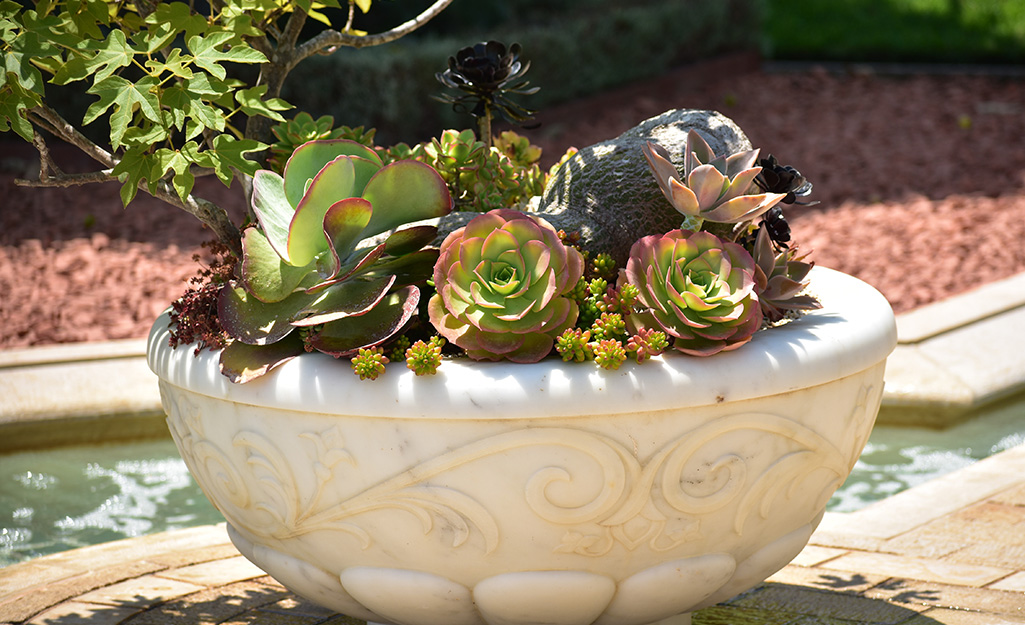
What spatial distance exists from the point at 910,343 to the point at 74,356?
3.12 metres

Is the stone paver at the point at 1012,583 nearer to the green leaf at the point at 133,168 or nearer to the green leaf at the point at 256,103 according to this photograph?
the green leaf at the point at 256,103

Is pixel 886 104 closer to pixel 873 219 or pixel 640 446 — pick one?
pixel 873 219

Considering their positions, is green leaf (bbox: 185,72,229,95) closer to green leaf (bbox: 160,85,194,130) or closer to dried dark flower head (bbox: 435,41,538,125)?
green leaf (bbox: 160,85,194,130)

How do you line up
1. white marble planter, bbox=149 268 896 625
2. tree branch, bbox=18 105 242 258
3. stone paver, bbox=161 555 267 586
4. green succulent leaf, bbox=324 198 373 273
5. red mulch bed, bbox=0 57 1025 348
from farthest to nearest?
red mulch bed, bbox=0 57 1025 348
stone paver, bbox=161 555 267 586
tree branch, bbox=18 105 242 258
green succulent leaf, bbox=324 198 373 273
white marble planter, bbox=149 268 896 625

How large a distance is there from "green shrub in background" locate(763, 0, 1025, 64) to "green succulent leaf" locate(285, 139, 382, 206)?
8.76 metres

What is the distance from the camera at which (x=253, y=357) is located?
168 cm

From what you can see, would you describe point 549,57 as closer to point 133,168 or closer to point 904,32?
point 904,32

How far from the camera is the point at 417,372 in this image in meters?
1.56

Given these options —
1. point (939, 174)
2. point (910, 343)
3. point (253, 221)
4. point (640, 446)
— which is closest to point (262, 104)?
point (253, 221)

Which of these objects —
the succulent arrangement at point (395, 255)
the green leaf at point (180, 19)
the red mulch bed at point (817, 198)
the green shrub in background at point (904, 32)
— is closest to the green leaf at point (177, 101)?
the succulent arrangement at point (395, 255)

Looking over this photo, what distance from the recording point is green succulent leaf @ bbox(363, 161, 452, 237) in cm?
173

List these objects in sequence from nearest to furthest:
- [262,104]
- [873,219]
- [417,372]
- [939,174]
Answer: [417,372], [262,104], [873,219], [939,174]

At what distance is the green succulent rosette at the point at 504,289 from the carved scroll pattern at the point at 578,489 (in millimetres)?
151

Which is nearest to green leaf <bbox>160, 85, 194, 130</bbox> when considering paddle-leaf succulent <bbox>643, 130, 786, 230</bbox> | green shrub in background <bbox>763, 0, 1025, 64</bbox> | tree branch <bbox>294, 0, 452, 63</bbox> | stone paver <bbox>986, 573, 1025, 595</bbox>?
tree branch <bbox>294, 0, 452, 63</bbox>
